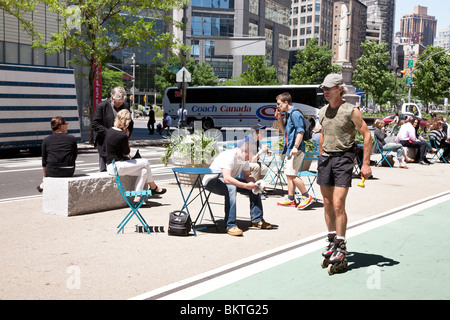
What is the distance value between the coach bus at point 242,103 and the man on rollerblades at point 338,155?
122 feet

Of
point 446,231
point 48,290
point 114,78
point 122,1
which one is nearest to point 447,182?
point 446,231

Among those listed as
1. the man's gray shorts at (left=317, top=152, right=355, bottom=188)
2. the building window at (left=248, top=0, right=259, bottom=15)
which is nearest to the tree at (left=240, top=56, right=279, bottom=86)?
the building window at (left=248, top=0, right=259, bottom=15)

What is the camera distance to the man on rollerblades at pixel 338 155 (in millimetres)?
5668

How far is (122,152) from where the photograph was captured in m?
→ 8.80

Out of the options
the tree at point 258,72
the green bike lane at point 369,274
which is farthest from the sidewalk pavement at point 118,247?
the tree at point 258,72

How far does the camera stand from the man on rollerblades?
567 cm

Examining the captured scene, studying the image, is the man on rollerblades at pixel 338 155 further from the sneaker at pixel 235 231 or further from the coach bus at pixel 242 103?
the coach bus at pixel 242 103

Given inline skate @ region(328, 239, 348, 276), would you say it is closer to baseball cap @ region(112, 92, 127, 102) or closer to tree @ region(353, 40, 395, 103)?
baseball cap @ region(112, 92, 127, 102)

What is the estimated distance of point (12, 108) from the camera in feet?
59.3

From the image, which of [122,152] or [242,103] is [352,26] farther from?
[122,152]

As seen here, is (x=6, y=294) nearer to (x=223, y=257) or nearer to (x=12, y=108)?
(x=223, y=257)

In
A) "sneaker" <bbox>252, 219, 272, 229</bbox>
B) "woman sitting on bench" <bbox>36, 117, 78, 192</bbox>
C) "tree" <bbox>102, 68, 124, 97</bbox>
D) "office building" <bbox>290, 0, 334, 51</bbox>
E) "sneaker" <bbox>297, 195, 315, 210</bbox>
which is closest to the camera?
"sneaker" <bbox>252, 219, 272, 229</bbox>

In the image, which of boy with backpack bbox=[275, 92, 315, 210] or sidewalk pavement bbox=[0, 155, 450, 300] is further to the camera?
boy with backpack bbox=[275, 92, 315, 210]

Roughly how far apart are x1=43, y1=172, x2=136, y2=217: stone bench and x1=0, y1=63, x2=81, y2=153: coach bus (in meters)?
10.4
